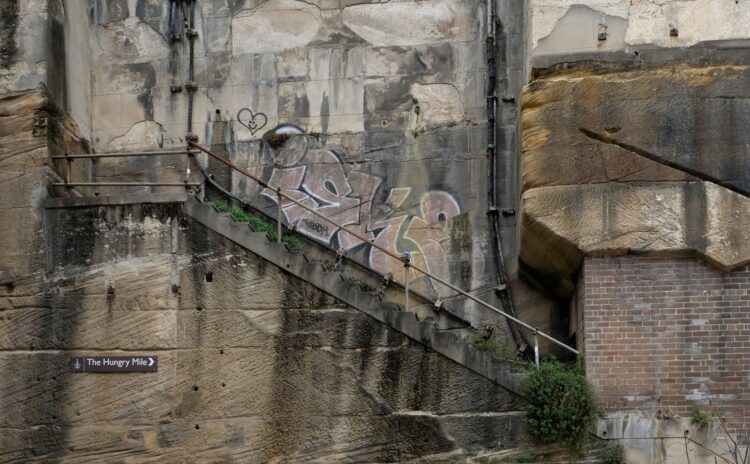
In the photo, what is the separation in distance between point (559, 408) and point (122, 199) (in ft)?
Answer: 18.3

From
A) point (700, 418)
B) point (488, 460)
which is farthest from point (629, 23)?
point (488, 460)

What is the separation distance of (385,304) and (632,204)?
295 cm

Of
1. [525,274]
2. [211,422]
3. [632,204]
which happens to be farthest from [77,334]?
[632,204]

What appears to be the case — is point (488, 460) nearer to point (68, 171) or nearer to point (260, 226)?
point (260, 226)

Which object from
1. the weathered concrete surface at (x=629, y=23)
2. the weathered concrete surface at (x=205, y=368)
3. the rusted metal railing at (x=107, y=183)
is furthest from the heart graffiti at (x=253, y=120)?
the weathered concrete surface at (x=629, y=23)

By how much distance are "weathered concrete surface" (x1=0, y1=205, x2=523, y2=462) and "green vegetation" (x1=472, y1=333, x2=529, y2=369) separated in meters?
0.59

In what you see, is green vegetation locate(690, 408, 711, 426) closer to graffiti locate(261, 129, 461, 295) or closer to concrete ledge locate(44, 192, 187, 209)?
graffiti locate(261, 129, 461, 295)

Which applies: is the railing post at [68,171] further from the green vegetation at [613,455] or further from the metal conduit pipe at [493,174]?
the green vegetation at [613,455]

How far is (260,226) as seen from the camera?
14805 mm

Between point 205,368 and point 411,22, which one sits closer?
point 205,368

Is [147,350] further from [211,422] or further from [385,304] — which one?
[385,304]

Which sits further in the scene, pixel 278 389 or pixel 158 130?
pixel 158 130

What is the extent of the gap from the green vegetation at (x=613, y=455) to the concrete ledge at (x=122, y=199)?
5528 millimetres

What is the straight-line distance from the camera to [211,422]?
1330cm
